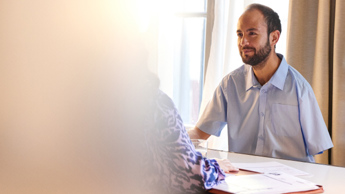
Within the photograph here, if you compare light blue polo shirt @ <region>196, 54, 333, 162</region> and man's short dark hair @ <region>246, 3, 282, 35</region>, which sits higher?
man's short dark hair @ <region>246, 3, 282, 35</region>

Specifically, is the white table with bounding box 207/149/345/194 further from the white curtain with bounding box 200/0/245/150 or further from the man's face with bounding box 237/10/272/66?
the white curtain with bounding box 200/0/245/150

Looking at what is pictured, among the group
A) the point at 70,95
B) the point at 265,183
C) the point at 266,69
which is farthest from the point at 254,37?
the point at 70,95

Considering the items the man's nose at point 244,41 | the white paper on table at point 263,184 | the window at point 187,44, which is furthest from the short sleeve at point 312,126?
the window at point 187,44

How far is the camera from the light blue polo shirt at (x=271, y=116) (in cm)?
146

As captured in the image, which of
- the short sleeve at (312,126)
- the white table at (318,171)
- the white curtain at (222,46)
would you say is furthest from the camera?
the white curtain at (222,46)

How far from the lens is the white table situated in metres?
0.83

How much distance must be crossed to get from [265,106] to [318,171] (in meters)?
0.56

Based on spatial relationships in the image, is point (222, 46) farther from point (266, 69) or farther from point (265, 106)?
point (265, 106)

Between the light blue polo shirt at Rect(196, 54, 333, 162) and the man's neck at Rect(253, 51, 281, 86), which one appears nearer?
the light blue polo shirt at Rect(196, 54, 333, 162)

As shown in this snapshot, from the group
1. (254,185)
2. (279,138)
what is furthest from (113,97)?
(279,138)

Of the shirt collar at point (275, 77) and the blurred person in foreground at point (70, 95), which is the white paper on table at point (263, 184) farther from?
the shirt collar at point (275, 77)

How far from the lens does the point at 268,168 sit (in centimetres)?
95

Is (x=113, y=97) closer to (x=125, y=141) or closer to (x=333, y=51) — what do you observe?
(x=125, y=141)

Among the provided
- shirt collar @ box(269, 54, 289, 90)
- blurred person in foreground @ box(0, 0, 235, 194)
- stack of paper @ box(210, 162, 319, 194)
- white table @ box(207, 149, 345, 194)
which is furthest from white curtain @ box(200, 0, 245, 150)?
blurred person in foreground @ box(0, 0, 235, 194)
